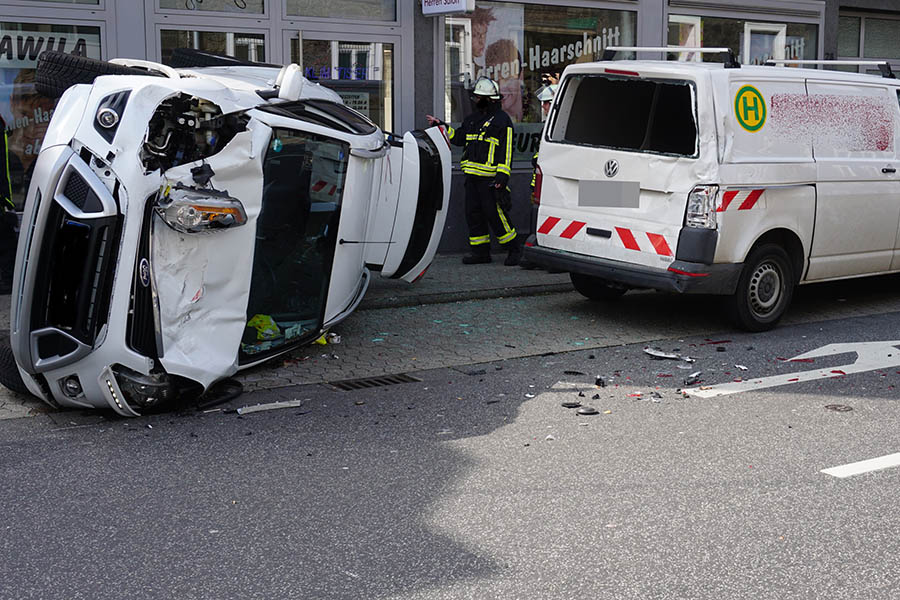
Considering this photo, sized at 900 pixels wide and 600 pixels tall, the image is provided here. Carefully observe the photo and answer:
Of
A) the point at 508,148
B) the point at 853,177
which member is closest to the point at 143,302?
the point at 853,177

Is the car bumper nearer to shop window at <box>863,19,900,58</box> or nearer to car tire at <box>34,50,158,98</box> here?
car tire at <box>34,50,158,98</box>

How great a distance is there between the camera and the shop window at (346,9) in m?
11.6

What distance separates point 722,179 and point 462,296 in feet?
9.60

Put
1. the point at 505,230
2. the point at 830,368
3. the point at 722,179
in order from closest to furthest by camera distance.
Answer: the point at 830,368, the point at 722,179, the point at 505,230

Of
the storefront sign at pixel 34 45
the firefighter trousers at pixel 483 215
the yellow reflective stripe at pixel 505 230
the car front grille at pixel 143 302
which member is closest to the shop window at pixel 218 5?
the storefront sign at pixel 34 45

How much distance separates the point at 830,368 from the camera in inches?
284

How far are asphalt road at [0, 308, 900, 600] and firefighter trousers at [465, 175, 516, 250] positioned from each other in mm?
4831

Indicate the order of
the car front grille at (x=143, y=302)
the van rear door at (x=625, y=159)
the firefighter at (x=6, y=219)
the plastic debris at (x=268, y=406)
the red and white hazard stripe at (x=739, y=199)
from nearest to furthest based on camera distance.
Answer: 1. the car front grille at (x=143, y=302)
2. the plastic debris at (x=268, y=406)
3. the red and white hazard stripe at (x=739, y=199)
4. the van rear door at (x=625, y=159)
5. the firefighter at (x=6, y=219)

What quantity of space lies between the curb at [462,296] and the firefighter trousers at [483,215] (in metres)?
1.39

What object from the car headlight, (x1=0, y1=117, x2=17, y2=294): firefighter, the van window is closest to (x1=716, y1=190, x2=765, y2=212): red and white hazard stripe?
the van window

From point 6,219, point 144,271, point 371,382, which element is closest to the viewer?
point 144,271

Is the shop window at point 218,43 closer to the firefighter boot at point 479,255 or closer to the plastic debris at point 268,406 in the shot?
the firefighter boot at point 479,255

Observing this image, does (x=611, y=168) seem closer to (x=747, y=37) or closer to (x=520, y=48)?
(x=520, y=48)

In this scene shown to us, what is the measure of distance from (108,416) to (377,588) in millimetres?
2748
